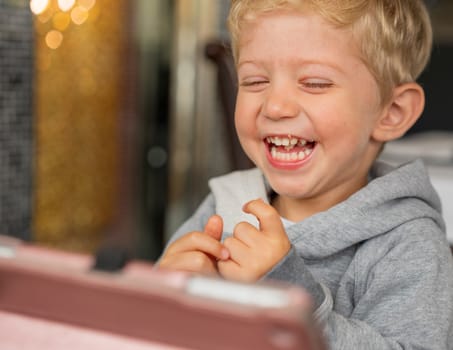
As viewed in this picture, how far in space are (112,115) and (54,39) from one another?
1.43 ft

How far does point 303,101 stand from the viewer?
862 mm

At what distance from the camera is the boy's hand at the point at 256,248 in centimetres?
68

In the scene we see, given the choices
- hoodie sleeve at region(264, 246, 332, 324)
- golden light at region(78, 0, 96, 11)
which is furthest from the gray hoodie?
golden light at region(78, 0, 96, 11)

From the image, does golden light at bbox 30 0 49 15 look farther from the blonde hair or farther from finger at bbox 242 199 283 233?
finger at bbox 242 199 283 233

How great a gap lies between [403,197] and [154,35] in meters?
2.09

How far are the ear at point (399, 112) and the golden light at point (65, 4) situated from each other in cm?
175

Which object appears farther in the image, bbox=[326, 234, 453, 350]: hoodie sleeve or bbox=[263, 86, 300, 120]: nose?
bbox=[263, 86, 300, 120]: nose

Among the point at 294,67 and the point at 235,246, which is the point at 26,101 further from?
the point at 235,246

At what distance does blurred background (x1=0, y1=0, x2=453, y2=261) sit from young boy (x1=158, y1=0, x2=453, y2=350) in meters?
1.30

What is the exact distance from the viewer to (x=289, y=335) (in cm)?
35

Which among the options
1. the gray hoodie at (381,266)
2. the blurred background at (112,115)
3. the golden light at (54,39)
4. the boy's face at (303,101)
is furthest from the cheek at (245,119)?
the golden light at (54,39)

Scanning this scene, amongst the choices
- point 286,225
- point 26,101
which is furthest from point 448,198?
point 26,101

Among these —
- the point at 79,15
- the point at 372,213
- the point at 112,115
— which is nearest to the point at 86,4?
the point at 79,15

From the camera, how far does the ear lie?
97cm
